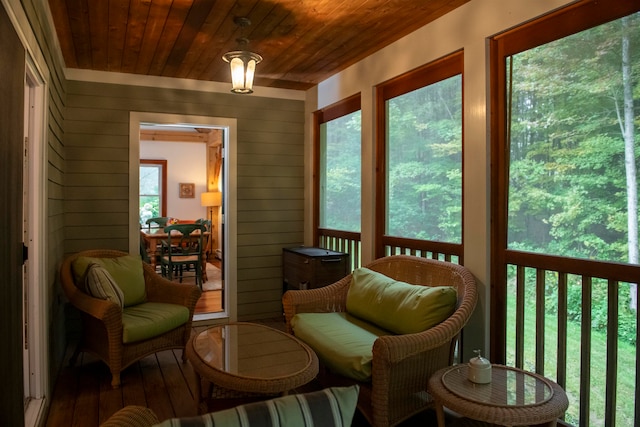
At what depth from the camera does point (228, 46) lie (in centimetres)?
356

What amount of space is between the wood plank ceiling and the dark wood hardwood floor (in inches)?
97.2

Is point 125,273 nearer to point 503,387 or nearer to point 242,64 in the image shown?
point 242,64

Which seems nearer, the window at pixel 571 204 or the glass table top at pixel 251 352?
the window at pixel 571 204

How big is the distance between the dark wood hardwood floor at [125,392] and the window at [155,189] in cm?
617

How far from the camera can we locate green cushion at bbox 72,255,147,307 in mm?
3529

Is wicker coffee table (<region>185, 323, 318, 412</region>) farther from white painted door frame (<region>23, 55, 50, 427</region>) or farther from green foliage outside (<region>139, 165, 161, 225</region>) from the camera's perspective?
green foliage outside (<region>139, 165, 161, 225</region>)

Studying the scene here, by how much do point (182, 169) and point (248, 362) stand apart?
8065 mm

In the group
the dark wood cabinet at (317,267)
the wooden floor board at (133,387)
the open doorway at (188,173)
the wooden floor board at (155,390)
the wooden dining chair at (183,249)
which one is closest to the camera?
the wooden floor board at (155,390)

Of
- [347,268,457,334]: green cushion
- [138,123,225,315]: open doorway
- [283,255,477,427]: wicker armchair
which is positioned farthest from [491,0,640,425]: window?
[138,123,225,315]: open doorway

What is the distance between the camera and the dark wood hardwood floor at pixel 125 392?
268cm

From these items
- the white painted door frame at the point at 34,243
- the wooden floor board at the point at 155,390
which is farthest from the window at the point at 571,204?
the white painted door frame at the point at 34,243

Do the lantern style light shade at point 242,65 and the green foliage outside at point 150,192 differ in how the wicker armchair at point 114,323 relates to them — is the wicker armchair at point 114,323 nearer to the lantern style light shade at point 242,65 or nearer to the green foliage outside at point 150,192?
the lantern style light shade at point 242,65

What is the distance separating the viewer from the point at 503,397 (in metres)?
1.95

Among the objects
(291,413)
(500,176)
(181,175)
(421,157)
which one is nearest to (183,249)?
(181,175)
